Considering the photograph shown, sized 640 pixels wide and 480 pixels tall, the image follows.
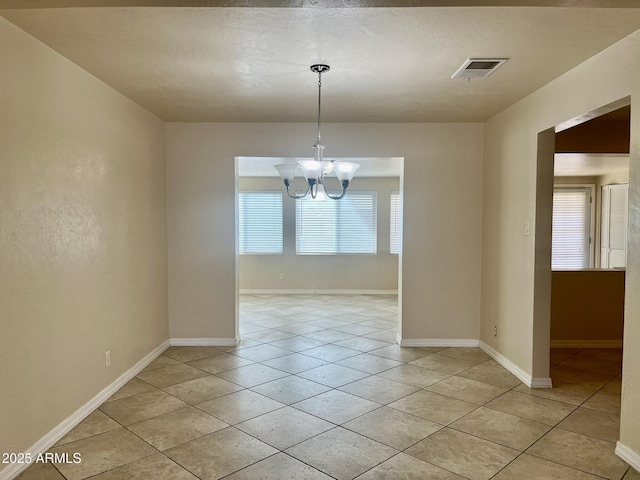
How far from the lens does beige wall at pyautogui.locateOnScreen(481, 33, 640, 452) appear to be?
7.91ft

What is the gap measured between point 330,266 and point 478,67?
605cm

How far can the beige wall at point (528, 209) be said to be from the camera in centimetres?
241

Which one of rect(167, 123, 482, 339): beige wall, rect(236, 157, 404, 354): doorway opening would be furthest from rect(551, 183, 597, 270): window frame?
rect(167, 123, 482, 339): beige wall

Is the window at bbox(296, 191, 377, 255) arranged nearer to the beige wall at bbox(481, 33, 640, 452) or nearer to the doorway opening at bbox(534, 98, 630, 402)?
the doorway opening at bbox(534, 98, 630, 402)

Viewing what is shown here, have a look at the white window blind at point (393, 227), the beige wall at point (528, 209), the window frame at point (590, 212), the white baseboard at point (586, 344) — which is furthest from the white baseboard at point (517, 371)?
the window frame at point (590, 212)

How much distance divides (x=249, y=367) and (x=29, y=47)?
3029mm

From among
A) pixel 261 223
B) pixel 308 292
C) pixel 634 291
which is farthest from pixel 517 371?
pixel 261 223

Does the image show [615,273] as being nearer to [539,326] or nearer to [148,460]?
[539,326]

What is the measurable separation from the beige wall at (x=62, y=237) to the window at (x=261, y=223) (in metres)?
4.51

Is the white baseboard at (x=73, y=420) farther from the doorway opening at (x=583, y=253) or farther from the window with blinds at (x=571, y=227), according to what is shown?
the window with blinds at (x=571, y=227)

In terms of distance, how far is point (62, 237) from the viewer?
2750mm

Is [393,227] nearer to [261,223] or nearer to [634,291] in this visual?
Answer: [261,223]

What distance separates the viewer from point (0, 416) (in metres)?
2.19

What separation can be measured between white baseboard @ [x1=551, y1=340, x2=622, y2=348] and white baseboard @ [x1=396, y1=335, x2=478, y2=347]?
3.04 ft
